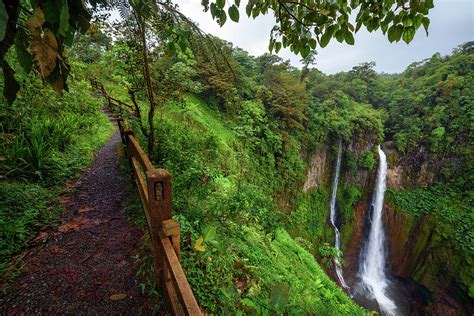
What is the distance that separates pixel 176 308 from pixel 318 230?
15873 mm

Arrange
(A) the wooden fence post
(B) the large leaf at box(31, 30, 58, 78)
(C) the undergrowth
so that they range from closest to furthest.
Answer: (B) the large leaf at box(31, 30, 58, 78) < (A) the wooden fence post < (C) the undergrowth

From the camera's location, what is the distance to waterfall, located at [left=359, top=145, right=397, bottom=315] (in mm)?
14840

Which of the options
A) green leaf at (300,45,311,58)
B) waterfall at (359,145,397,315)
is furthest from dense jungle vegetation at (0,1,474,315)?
waterfall at (359,145,397,315)

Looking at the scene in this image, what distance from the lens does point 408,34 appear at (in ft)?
4.99

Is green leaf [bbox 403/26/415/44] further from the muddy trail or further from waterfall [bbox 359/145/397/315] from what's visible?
waterfall [bbox 359/145/397/315]

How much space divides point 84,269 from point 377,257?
65.3 feet

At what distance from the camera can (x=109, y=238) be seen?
3197mm

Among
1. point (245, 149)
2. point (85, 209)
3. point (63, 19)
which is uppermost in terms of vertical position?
point (63, 19)

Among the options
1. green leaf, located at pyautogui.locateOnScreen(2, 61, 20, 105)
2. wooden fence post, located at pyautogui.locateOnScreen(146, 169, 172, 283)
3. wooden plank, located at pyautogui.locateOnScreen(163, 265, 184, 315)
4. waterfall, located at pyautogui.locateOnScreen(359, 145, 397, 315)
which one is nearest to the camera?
green leaf, located at pyautogui.locateOnScreen(2, 61, 20, 105)

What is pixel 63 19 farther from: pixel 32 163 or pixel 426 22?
pixel 32 163

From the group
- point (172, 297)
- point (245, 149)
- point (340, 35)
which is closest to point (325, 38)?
point (340, 35)

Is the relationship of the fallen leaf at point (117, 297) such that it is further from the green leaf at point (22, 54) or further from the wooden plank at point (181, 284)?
the green leaf at point (22, 54)

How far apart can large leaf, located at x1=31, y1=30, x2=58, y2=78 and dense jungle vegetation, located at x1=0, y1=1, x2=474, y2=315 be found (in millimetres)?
134

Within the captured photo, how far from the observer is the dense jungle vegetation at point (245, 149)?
3.23 m
